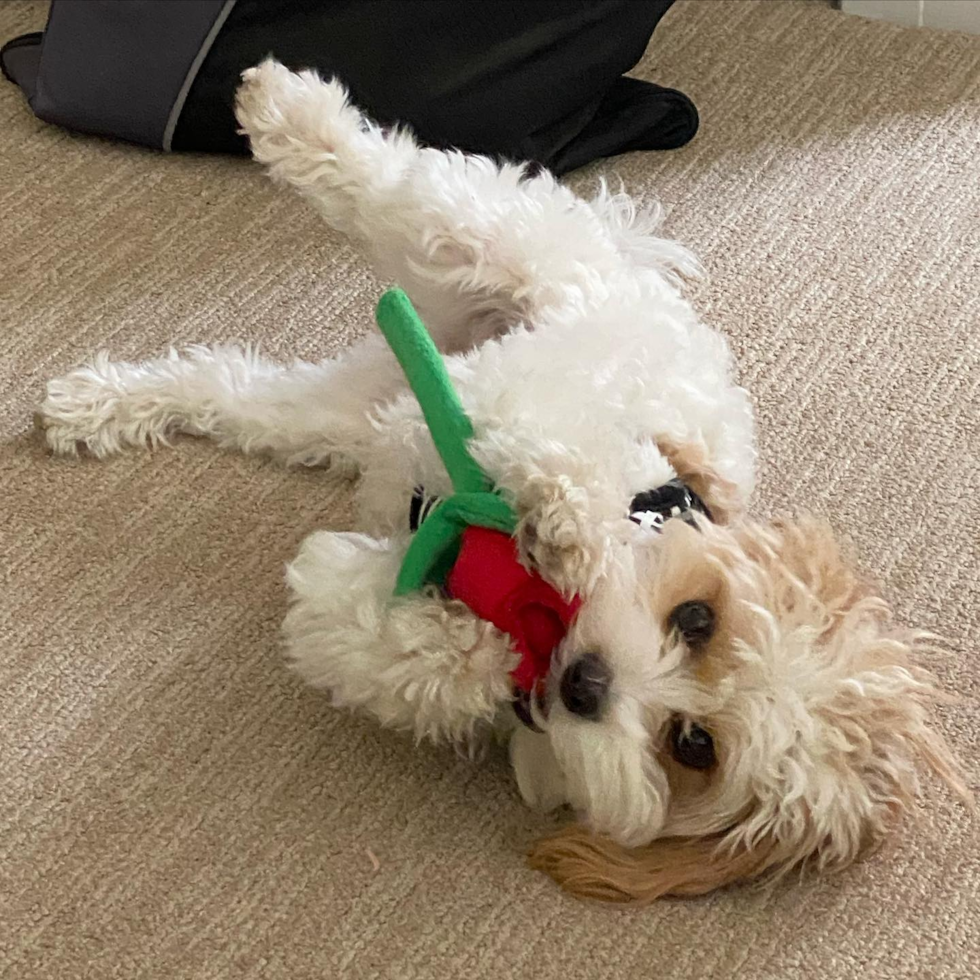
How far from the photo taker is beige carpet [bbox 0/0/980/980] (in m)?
1.23

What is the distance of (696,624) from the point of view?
3.81 ft

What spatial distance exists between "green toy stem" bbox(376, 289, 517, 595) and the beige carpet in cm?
26

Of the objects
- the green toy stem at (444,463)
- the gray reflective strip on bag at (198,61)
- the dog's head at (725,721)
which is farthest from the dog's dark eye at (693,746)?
the gray reflective strip on bag at (198,61)

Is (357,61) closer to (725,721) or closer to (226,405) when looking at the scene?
(226,405)

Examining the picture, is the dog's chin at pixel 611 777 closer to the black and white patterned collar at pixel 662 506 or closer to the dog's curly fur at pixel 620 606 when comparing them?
the dog's curly fur at pixel 620 606

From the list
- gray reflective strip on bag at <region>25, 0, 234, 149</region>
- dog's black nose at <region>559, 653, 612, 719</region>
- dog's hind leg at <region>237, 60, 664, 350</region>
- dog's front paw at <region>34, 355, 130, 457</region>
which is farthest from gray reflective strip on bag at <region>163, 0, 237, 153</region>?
Result: dog's black nose at <region>559, 653, 612, 719</region>

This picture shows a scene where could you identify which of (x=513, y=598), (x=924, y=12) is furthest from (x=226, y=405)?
(x=924, y=12)

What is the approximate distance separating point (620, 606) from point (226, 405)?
Result: 684 millimetres

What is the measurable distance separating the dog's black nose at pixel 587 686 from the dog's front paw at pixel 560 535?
0.06 m

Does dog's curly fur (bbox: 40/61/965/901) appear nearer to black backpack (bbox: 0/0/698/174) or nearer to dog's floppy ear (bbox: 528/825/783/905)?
dog's floppy ear (bbox: 528/825/783/905)

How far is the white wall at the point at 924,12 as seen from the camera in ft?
8.01

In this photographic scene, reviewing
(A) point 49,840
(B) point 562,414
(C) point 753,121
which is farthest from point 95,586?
(C) point 753,121

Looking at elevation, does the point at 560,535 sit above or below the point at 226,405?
above

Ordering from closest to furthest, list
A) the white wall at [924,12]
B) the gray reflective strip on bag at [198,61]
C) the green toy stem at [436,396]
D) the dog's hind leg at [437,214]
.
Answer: the green toy stem at [436,396], the dog's hind leg at [437,214], the gray reflective strip on bag at [198,61], the white wall at [924,12]
